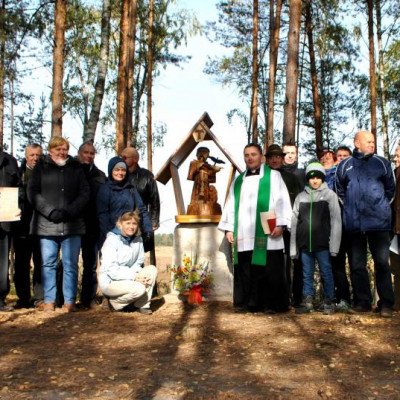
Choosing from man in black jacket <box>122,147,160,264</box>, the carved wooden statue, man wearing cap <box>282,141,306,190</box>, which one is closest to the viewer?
man wearing cap <box>282,141,306,190</box>

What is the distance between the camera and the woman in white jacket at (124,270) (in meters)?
6.96

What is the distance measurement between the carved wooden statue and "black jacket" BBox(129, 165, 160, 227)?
1.95ft

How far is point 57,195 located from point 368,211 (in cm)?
350

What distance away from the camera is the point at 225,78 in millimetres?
29219

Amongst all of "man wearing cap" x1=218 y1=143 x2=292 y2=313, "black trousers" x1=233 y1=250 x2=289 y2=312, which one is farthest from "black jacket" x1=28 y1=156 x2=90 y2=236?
"black trousers" x1=233 y1=250 x2=289 y2=312

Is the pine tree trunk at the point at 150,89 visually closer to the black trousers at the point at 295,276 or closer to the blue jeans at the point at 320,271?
the black trousers at the point at 295,276

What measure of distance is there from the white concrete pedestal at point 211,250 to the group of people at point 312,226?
612 millimetres

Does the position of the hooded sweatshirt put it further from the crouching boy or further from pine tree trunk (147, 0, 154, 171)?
pine tree trunk (147, 0, 154, 171)

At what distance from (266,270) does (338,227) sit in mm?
956

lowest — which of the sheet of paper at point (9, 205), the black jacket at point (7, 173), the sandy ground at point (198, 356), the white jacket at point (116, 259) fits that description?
the sandy ground at point (198, 356)

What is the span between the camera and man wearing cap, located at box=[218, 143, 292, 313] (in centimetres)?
702

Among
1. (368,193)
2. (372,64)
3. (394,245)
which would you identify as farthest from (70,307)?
(372,64)

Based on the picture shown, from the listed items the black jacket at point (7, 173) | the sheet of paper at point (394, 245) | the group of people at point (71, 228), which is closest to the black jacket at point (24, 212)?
the group of people at point (71, 228)

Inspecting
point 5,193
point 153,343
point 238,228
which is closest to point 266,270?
point 238,228
